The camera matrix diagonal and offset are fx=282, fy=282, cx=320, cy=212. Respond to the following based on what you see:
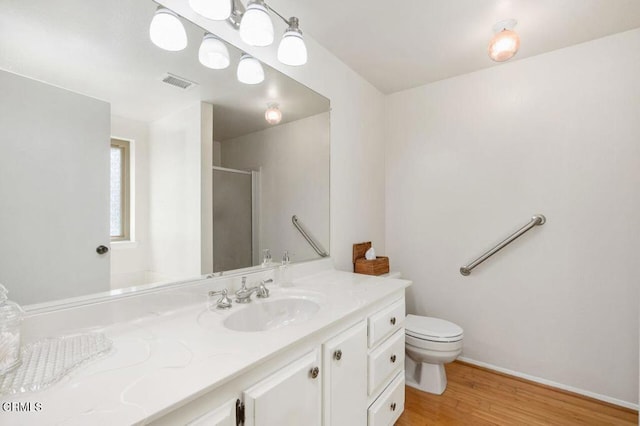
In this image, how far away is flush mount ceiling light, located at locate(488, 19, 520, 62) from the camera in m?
1.55

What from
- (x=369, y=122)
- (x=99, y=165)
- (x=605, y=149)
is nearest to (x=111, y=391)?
(x=99, y=165)

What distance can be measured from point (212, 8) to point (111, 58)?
1.30ft

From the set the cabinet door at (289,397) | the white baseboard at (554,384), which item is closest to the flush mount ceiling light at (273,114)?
the cabinet door at (289,397)

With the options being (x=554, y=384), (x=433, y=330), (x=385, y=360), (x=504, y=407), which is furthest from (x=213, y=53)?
(x=554, y=384)

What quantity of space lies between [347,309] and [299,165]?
3.13ft

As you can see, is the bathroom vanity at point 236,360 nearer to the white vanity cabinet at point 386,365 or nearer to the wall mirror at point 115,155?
the white vanity cabinet at point 386,365

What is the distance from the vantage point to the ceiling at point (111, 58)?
0.82 meters

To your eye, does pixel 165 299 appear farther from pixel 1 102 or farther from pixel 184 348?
pixel 1 102

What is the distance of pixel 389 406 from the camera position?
4.69ft

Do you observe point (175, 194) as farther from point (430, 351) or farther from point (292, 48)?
point (430, 351)

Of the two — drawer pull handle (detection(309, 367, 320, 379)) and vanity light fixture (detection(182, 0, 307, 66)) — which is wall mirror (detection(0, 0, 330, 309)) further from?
drawer pull handle (detection(309, 367, 320, 379))

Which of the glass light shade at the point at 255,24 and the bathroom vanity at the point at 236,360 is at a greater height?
the glass light shade at the point at 255,24

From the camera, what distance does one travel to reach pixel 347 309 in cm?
113

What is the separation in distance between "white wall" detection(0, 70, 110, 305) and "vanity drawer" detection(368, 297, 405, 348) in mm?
1060
